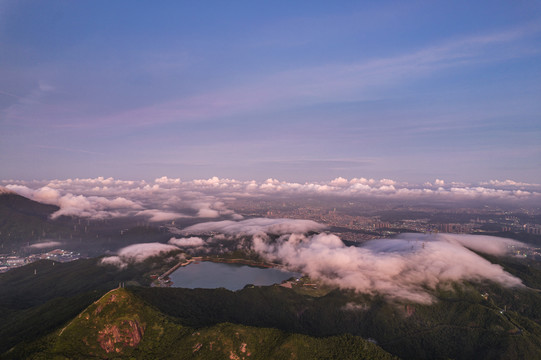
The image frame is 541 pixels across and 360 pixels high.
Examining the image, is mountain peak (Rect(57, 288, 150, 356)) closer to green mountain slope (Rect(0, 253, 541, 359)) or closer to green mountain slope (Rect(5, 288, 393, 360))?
green mountain slope (Rect(5, 288, 393, 360))

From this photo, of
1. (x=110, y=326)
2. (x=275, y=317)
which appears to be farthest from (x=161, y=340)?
(x=275, y=317)

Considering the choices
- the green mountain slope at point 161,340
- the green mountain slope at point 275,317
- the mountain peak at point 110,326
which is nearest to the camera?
the green mountain slope at point 161,340

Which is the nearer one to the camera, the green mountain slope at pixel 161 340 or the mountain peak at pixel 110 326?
the green mountain slope at pixel 161 340

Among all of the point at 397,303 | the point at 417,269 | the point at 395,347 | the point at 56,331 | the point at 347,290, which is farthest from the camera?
the point at 417,269

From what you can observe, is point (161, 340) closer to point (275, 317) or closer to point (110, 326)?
point (110, 326)

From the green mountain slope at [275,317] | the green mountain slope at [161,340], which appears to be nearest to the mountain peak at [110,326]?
the green mountain slope at [161,340]

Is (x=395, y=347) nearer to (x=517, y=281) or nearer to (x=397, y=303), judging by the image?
(x=397, y=303)

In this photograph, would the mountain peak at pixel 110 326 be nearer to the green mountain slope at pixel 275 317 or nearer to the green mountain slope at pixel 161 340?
the green mountain slope at pixel 161 340

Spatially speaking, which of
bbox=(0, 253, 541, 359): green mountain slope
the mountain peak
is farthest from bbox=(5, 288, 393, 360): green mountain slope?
bbox=(0, 253, 541, 359): green mountain slope

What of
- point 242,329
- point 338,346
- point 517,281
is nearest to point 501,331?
point 517,281

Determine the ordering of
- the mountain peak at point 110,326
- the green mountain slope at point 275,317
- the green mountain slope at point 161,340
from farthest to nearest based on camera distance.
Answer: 1. the green mountain slope at point 275,317
2. the mountain peak at point 110,326
3. the green mountain slope at point 161,340
